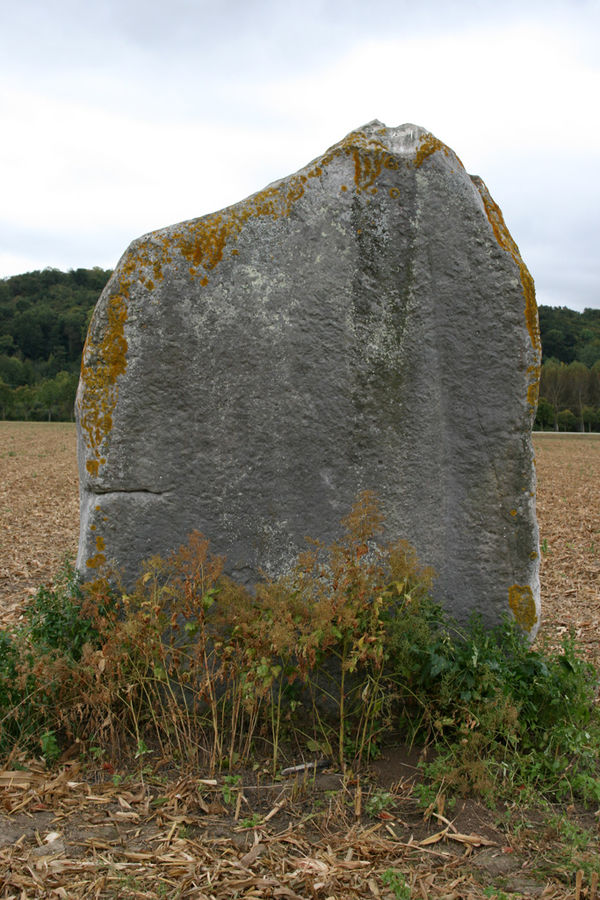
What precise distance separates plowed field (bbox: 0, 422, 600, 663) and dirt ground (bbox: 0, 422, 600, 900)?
2.91m

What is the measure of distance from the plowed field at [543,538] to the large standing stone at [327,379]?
7.71 feet

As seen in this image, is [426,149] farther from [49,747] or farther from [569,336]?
[569,336]

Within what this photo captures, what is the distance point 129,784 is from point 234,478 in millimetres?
1791

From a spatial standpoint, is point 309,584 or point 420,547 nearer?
point 309,584

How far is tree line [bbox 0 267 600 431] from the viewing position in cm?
6794

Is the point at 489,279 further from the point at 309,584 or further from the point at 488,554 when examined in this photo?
the point at 309,584

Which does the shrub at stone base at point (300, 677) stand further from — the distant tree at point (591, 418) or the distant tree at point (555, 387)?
the distant tree at point (591, 418)

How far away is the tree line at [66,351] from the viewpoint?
67938mm

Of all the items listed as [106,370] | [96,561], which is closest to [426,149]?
[106,370]

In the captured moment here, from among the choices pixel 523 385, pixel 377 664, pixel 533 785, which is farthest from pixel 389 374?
pixel 533 785

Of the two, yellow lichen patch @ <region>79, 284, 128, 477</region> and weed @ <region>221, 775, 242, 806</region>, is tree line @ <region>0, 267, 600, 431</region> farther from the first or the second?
weed @ <region>221, 775, 242, 806</region>

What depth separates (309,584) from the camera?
13.3ft

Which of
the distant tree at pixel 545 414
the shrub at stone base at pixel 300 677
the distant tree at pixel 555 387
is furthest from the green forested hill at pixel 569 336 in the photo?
the shrub at stone base at pixel 300 677

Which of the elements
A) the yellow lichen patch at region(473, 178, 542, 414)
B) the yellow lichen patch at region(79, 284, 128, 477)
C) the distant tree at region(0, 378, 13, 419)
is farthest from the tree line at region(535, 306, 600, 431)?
the yellow lichen patch at region(79, 284, 128, 477)
